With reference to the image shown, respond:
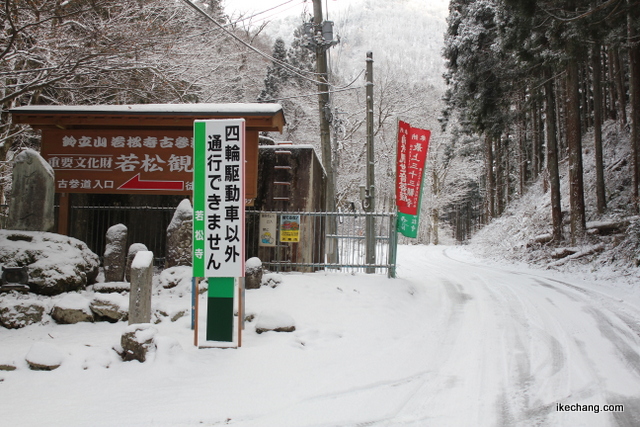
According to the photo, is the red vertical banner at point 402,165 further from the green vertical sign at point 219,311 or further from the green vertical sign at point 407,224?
the green vertical sign at point 219,311

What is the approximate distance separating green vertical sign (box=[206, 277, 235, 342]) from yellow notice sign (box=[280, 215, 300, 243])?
394cm

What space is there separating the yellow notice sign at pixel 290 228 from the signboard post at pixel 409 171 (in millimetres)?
2696

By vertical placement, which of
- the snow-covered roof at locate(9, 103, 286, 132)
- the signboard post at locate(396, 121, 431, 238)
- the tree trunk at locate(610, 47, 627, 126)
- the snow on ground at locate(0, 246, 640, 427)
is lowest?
the snow on ground at locate(0, 246, 640, 427)

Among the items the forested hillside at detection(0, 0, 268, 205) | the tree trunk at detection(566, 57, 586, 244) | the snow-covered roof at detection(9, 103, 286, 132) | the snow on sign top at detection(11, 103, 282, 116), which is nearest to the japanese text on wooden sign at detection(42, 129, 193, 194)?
the snow-covered roof at detection(9, 103, 286, 132)

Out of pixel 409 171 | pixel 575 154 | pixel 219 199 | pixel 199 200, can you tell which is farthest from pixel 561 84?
pixel 199 200

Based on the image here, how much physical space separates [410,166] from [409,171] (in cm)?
15

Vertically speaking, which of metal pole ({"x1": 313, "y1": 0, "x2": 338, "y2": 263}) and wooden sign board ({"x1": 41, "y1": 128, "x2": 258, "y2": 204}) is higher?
metal pole ({"x1": 313, "y1": 0, "x2": 338, "y2": 263})

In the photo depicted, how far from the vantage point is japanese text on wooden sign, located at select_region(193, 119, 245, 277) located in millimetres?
5656

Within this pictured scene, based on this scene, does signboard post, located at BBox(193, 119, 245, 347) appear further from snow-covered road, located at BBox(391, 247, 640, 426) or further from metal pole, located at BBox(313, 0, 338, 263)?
metal pole, located at BBox(313, 0, 338, 263)

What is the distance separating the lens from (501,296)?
9.22 m

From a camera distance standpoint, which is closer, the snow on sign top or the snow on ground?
the snow on ground

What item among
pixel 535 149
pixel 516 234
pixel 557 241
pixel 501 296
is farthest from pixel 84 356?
pixel 535 149

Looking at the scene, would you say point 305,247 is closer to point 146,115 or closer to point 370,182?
point 370,182

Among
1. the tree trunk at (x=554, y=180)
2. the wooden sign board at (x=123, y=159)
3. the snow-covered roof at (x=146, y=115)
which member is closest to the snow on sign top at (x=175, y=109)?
the snow-covered roof at (x=146, y=115)
